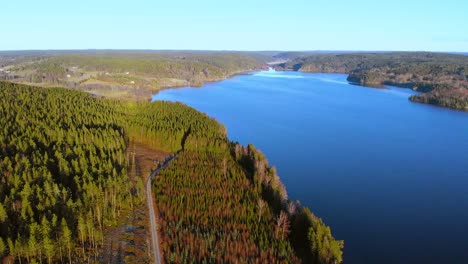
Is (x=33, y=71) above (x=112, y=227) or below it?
above

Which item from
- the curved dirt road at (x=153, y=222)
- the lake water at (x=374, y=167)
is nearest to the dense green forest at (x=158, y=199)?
the curved dirt road at (x=153, y=222)

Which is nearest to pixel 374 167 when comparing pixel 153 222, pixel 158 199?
pixel 158 199

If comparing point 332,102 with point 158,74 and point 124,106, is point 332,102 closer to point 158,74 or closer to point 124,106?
point 124,106

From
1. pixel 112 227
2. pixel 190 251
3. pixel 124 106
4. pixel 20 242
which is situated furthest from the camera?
pixel 124 106

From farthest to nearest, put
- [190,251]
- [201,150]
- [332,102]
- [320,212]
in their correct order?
[332,102], [201,150], [320,212], [190,251]

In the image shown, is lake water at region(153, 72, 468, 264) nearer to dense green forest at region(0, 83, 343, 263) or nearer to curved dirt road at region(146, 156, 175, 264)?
dense green forest at region(0, 83, 343, 263)

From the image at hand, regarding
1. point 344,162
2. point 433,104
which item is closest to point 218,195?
point 344,162

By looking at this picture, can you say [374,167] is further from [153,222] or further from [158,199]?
[153,222]
